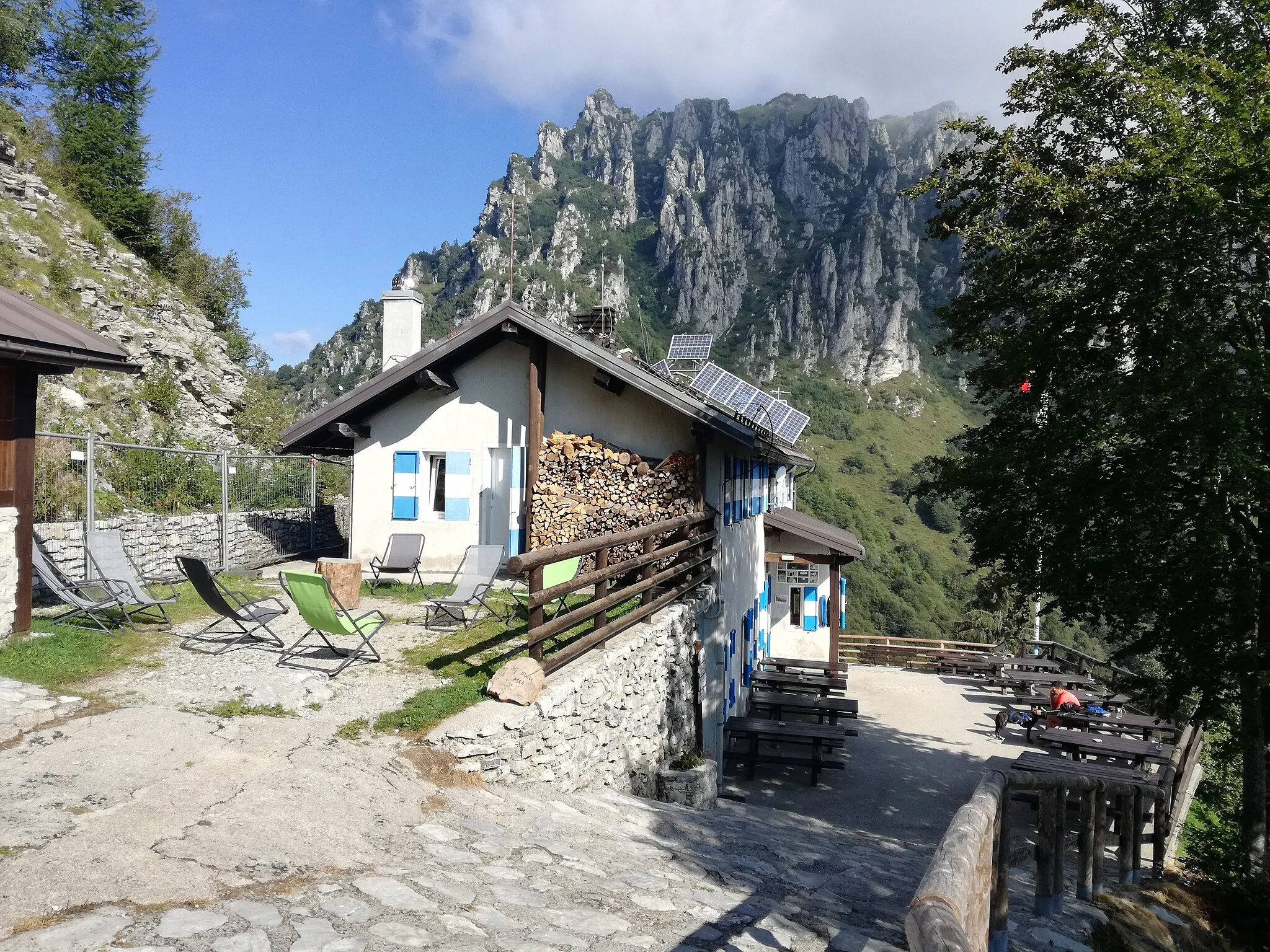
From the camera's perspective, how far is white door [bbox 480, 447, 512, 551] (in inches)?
480

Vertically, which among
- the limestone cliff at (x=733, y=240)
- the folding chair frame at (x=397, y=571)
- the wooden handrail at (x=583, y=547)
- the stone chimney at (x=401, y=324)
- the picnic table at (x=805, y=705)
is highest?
the limestone cliff at (x=733, y=240)

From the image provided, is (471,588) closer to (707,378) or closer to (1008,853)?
(1008,853)

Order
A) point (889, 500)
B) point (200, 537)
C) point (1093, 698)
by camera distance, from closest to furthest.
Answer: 1. point (200, 537)
2. point (1093, 698)
3. point (889, 500)

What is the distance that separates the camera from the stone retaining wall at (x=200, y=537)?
30.6 feet

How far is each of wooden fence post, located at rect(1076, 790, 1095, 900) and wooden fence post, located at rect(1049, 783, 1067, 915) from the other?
1.84 feet

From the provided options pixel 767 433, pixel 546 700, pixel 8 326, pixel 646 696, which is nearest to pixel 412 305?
pixel 767 433

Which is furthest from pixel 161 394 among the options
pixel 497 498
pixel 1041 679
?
pixel 1041 679

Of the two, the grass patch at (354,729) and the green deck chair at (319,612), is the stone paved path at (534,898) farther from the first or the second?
the green deck chair at (319,612)

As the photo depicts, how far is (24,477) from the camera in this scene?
6.86 metres

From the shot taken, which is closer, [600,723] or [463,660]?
[600,723]

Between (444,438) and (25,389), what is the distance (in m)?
5.97

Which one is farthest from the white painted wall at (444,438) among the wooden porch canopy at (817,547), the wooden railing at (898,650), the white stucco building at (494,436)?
the wooden railing at (898,650)

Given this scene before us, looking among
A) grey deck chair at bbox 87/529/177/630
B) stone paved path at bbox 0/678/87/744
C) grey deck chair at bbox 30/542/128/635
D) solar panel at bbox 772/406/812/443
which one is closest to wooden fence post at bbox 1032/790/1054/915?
stone paved path at bbox 0/678/87/744

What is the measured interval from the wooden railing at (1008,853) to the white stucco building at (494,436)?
5621 mm
